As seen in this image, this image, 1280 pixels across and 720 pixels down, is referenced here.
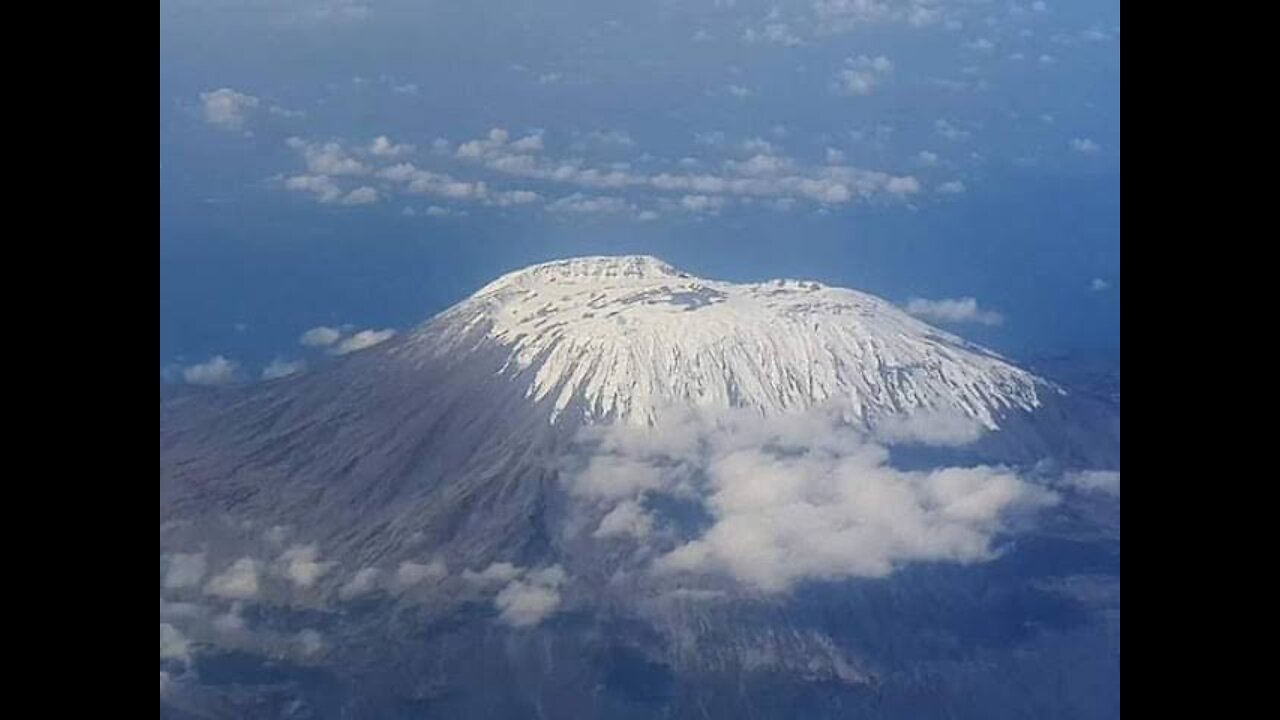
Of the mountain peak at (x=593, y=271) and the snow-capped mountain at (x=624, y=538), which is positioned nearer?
the snow-capped mountain at (x=624, y=538)

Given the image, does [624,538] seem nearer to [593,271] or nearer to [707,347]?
[707,347]

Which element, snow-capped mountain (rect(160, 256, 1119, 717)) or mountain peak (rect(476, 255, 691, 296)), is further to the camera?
mountain peak (rect(476, 255, 691, 296))

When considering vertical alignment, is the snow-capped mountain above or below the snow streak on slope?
below

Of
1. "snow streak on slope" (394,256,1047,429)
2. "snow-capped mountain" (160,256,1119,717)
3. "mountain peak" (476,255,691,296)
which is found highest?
"mountain peak" (476,255,691,296)
